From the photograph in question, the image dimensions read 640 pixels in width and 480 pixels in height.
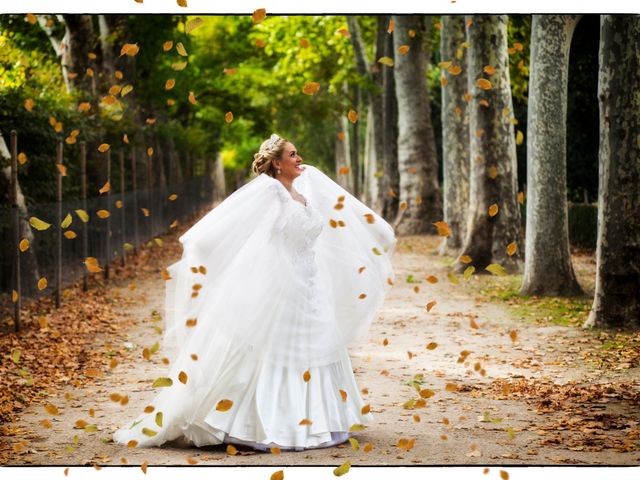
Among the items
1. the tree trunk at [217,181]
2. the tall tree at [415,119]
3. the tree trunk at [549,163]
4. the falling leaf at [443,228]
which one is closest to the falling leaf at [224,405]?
the falling leaf at [443,228]

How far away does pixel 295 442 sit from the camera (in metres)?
6.40

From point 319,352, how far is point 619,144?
529 cm

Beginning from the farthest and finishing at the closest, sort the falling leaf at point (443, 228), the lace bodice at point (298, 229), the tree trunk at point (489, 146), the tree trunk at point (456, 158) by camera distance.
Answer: the tree trunk at point (456, 158) → the tree trunk at point (489, 146) → the falling leaf at point (443, 228) → the lace bodice at point (298, 229)

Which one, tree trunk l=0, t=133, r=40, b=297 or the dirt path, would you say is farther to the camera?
tree trunk l=0, t=133, r=40, b=297

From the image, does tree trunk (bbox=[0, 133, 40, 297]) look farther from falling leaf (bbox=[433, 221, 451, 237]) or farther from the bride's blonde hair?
falling leaf (bbox=[433, 221, 451, 237])

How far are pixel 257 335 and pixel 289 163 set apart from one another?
1147 millimetres

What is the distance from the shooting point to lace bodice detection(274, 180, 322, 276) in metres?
6.71

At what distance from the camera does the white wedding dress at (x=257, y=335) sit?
6441mm

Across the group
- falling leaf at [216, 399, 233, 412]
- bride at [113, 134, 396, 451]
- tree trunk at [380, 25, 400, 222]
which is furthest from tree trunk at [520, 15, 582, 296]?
tree trunk at [380, 25, 400, 222]

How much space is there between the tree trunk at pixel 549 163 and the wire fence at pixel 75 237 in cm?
557

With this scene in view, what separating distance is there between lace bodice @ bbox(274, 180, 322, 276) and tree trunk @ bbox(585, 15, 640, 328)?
4820 mm

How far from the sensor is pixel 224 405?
6.36 meters

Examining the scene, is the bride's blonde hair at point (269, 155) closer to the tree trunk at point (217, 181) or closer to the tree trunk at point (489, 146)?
the tree trunk at point (489, 146)
